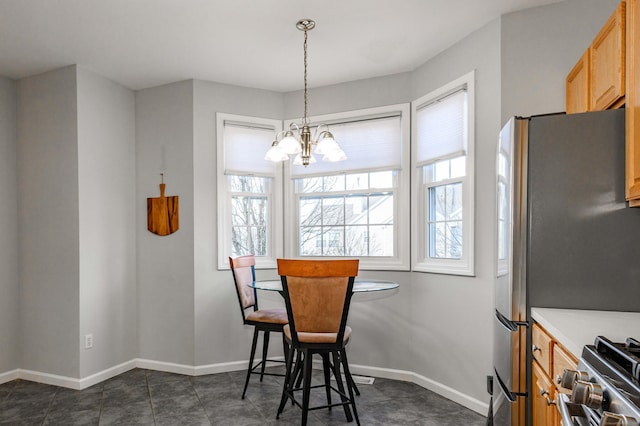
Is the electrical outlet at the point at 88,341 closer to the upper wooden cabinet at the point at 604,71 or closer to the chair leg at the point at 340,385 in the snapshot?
the chair leg at the point at 340,385

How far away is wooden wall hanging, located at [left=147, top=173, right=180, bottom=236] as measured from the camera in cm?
385

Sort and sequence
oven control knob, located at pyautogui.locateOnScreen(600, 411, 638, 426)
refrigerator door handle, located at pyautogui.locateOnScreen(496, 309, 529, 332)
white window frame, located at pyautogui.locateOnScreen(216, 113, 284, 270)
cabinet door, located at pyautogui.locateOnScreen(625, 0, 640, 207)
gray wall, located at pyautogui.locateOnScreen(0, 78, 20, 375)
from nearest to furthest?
oven control knob, located at pyautogui.locateOnScreen(600, 411, 638, 426) → cabinet door, located at pyautogui.locateOnScreen(625, 0, 640, 207) → refrigerator door handle, located at pyautogui.locateOnScreen(496, 309, 529, 332) → gray wall, located at pyautogui.locateOnScreen(0, 78, 20, 375) → white window frame, located at pyautogui.locateOnScreen(216, 113, 284, 270)

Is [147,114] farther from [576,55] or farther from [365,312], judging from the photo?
[576,55]

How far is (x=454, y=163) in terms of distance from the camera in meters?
3.22

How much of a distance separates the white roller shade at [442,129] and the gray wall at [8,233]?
141 inches

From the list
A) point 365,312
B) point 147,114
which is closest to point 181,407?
point 365,312

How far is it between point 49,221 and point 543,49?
4010 mm

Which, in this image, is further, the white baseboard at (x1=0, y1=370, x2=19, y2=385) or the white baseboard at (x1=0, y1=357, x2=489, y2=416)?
the white baseboard at (x1=0, y1=370, x2=19, y2=385)

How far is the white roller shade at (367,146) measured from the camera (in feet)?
12.1

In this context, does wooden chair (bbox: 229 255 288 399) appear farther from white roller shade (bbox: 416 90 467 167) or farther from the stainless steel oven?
the stainless steel oven

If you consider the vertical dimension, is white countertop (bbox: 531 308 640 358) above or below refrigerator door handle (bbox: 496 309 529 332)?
above

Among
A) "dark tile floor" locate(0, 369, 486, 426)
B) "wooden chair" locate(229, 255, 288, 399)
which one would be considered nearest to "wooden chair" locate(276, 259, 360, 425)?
"dark tile floor" locate(0, 369, 486, 426)

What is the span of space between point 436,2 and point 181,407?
10.6ft

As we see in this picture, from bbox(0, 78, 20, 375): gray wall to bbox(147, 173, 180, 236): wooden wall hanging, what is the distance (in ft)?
3.77
